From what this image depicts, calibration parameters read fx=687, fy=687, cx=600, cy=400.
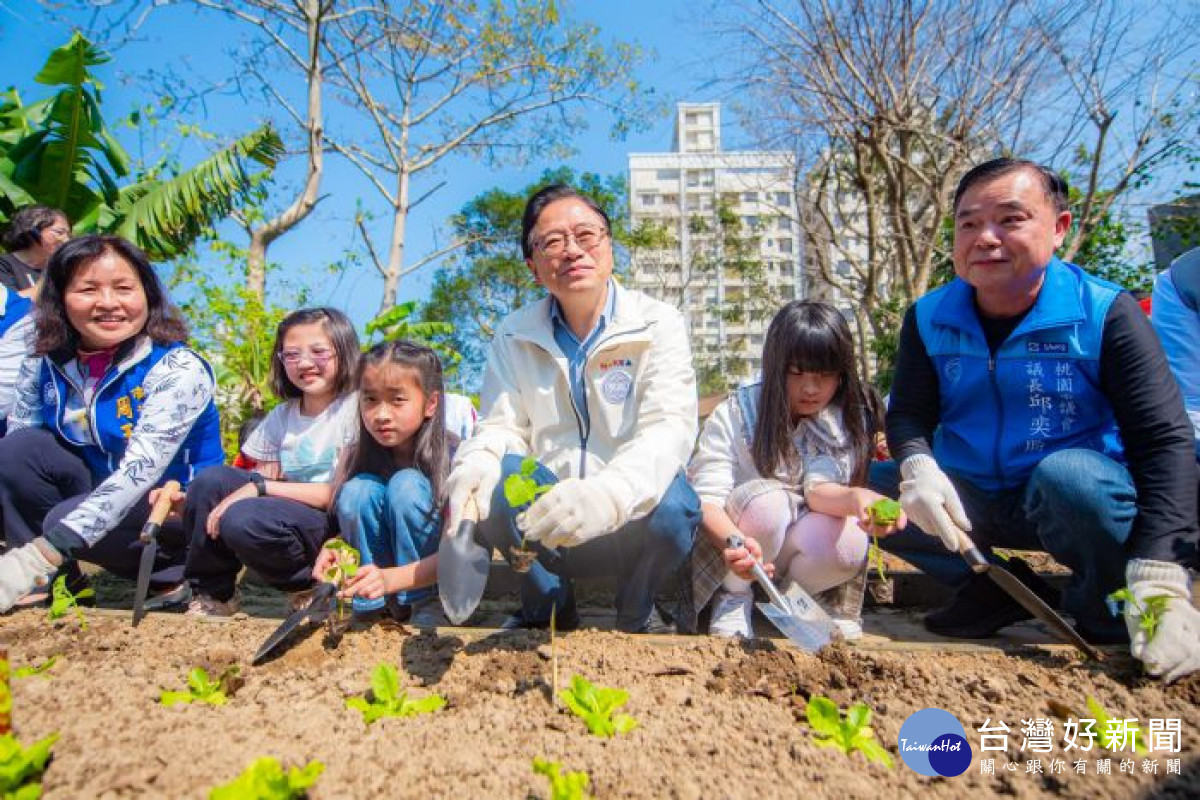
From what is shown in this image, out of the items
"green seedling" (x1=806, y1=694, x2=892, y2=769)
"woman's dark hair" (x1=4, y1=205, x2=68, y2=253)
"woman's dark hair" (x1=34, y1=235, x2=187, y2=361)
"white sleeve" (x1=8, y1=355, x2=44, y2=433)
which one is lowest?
"green seedling" (x1=806, y1=694, x2=892, y2=769)

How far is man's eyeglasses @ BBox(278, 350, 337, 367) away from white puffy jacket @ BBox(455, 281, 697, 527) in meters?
0.72

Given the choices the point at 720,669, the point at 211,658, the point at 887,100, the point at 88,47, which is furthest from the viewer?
the point at 887,100

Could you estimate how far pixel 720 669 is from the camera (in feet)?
5.34

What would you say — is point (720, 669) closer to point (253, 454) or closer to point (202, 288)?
point (253, 454)

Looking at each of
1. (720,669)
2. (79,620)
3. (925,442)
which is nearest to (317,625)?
(79,620)

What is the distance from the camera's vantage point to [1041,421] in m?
2.03

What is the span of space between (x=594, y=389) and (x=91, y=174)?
6033 mm

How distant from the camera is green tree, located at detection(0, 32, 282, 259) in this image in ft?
17.7

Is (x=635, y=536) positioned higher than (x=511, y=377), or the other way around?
(x=511, y=377)

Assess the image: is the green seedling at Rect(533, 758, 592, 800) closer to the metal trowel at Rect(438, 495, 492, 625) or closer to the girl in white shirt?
the metal trowel at Rect(438, 495, 492, 625)

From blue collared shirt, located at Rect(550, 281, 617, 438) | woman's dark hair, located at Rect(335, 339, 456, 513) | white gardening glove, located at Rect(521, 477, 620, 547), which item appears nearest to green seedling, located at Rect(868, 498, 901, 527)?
white gardening glove, located at Rect(521, 477, 620, 547)

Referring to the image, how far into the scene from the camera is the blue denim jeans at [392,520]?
212 cm

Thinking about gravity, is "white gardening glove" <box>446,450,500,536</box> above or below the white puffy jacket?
below

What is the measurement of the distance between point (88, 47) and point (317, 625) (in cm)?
570
